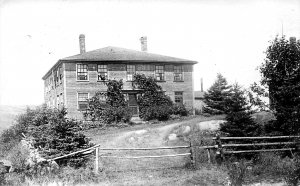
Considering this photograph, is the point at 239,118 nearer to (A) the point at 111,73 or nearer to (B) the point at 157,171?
(B) the point at 157,171

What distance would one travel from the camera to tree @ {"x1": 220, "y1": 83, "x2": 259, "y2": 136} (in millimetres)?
13109

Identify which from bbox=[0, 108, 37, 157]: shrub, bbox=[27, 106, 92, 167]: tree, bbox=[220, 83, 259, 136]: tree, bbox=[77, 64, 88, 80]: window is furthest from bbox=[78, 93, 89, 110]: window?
bbox=[220, 83, 259, 136]: tree

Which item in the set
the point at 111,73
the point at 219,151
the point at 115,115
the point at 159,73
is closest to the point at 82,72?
the point at 111,73

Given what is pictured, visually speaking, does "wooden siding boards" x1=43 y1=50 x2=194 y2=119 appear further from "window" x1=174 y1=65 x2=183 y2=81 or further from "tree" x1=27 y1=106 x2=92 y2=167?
"tree" x1=27 y1=106 x2=92 y2=167

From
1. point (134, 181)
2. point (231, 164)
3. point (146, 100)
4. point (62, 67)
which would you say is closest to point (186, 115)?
point (146, 100)

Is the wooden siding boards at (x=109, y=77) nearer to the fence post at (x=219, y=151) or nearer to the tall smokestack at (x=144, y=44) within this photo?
the tall smokestack at (x=144, y=44)

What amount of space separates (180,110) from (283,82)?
45.8ft

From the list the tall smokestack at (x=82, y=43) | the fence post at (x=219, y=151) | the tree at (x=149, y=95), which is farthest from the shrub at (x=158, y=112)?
the fence post at (x=219, y=151)

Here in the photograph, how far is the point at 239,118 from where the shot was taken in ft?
43.1

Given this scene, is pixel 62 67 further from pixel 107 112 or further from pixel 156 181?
pixel 156 181

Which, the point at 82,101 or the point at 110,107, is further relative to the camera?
the point at 82,101

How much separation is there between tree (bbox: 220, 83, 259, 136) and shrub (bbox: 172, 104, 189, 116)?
1317cm

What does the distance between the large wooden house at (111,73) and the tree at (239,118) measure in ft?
49.1

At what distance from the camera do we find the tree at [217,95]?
101 feet
